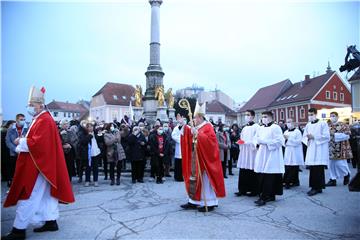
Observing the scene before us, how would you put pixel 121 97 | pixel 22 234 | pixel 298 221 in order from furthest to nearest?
1. pixel 121 97
2. pixel 298 221
3. pixel 22 234

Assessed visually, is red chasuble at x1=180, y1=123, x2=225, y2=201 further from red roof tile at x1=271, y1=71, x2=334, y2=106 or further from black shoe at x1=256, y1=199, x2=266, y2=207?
red roof tile at x1=271, y1=71, x2=334, y2=106

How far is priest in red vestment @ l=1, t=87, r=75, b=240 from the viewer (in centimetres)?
458

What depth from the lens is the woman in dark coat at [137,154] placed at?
9.51 meters

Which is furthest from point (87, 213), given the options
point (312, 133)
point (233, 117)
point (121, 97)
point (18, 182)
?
point (233, 117)

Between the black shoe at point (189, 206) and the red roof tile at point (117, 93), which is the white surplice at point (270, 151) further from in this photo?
the red roof tile at point (117, 93)

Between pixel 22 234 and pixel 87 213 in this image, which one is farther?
pixel 87 213

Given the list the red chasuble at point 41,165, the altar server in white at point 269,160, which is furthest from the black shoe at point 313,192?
the red chasuble at point 41,165

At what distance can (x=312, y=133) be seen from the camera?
312 inches

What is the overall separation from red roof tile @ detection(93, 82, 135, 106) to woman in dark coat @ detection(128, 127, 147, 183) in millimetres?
44675

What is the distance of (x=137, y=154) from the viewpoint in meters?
9.49

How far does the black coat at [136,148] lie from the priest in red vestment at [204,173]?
3.42m

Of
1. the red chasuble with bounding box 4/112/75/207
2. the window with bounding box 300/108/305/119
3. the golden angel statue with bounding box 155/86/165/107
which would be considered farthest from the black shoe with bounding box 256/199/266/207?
the window with bounding box 300/108/305/119

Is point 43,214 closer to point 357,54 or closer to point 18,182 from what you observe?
point 18,182

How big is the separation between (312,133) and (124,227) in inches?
217
